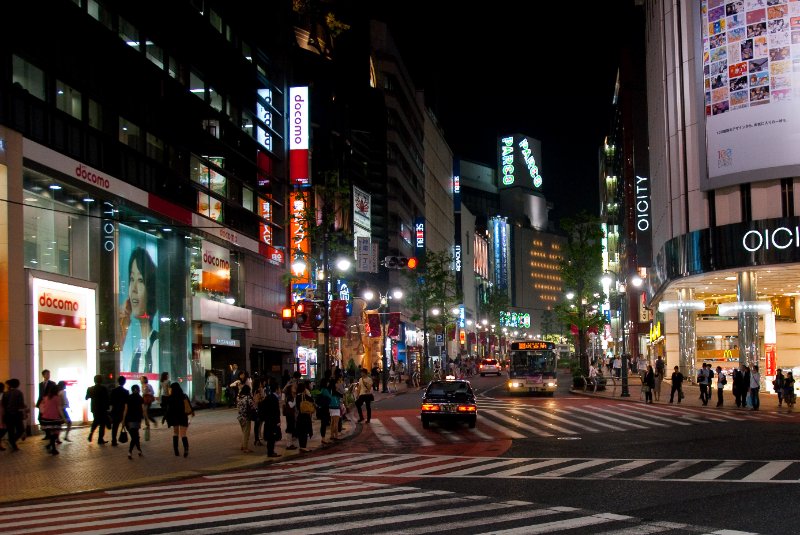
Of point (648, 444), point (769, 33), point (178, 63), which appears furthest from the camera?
point (769, 33)

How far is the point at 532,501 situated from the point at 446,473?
4.40 m

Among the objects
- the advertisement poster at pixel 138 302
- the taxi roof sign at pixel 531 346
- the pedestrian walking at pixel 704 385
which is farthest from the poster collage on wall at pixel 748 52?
the advertisement poster at pixel 138 302

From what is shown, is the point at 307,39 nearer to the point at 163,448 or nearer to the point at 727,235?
the point at 727,235

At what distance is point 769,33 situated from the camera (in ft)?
163

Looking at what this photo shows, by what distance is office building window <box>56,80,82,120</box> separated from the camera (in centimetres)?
3186

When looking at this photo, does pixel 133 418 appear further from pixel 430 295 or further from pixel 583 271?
pixel 430 295

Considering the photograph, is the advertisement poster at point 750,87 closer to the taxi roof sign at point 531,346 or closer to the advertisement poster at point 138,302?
the taxi roof sign at point 531,346

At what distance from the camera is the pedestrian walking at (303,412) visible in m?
24.2

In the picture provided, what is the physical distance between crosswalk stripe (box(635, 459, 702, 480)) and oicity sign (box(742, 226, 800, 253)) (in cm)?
3169

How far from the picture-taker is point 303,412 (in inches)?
963

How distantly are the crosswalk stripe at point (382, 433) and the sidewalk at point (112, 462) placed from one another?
922mm

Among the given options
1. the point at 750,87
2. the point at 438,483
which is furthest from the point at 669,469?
the point at 750,87

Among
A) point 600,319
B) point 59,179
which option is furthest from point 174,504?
point 600,319

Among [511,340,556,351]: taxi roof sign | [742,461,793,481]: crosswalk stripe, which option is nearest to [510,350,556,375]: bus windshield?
[511,340,556,351]: taxi roof sign
